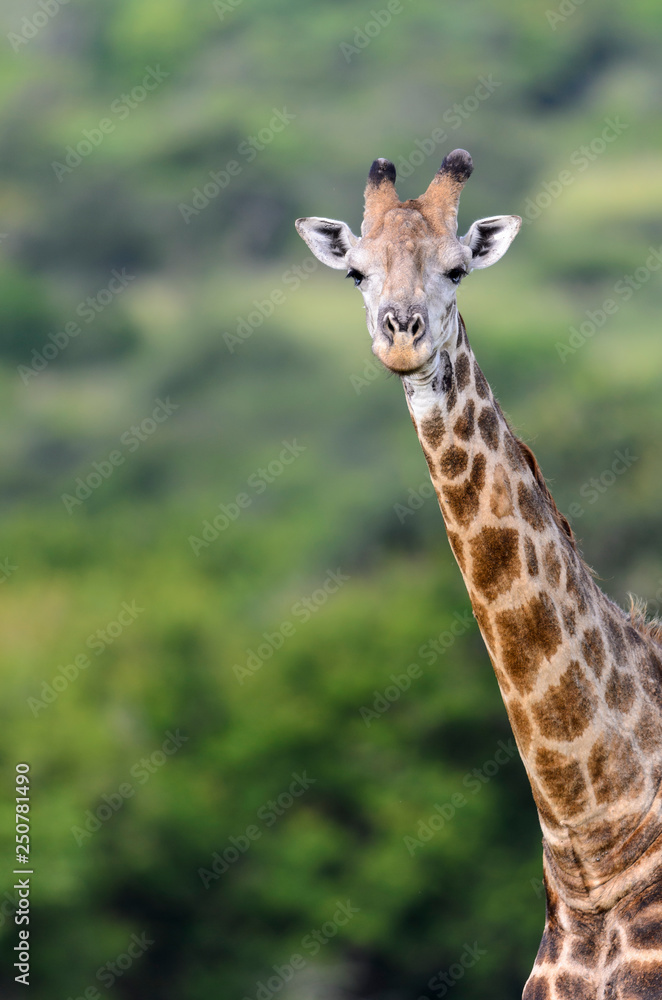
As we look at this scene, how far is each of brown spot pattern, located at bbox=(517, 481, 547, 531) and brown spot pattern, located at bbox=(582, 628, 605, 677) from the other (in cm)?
50

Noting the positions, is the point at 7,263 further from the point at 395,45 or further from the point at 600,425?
the point at 600,425

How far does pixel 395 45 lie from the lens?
23859mm

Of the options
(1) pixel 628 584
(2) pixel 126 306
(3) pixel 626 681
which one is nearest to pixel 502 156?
(2) pixel 126 306

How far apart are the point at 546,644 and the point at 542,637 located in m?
0.03

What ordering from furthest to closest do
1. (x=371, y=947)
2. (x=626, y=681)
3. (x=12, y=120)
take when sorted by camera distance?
(x=12, y=120), (x=371, y=947), (x=626, y=681)

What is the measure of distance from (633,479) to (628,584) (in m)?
1.99
